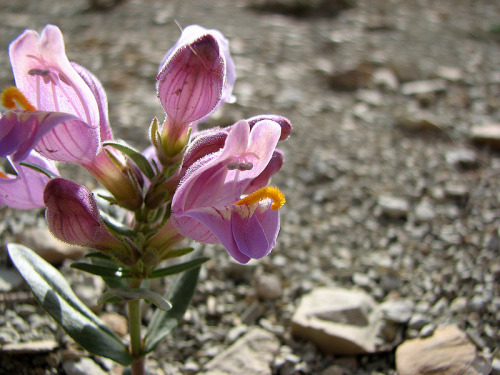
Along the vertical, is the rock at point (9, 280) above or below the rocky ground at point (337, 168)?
above

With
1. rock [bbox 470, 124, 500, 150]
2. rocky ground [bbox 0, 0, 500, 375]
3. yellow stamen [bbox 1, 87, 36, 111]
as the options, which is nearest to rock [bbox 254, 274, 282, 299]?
rocky ground [bbox 0, 0, 500, 375]

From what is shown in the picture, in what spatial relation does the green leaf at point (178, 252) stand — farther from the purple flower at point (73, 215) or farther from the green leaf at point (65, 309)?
the green leaf at point (65, 309)

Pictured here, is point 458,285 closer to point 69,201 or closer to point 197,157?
point 197,157

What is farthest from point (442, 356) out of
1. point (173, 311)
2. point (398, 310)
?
point (173, 311)

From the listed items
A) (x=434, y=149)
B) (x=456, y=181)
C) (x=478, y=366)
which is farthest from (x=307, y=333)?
(x=434, y=149)

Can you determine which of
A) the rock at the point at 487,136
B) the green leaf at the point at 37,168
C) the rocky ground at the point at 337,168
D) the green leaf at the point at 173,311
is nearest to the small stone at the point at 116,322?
the rocky ground at the point at 337,168

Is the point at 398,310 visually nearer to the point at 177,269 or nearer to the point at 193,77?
the point at 177,269
